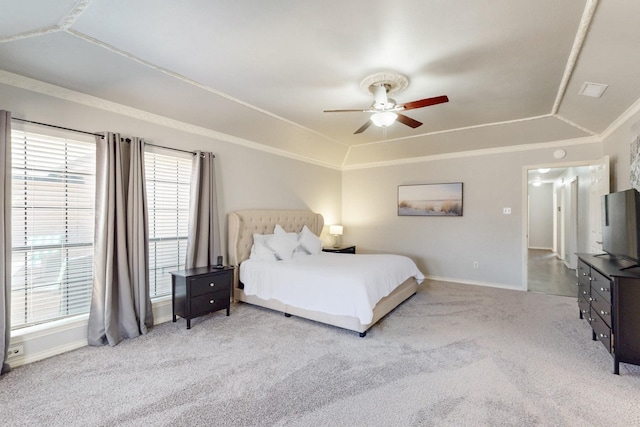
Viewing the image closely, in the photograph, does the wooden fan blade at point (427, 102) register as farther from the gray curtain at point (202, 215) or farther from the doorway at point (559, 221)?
the doorway at point (559, 221)

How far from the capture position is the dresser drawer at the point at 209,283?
348 centimetres

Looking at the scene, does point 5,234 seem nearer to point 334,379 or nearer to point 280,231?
point 334,379

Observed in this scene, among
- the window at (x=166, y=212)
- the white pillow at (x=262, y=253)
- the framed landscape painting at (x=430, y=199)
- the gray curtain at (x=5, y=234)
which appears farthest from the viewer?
the framed landscape painting at (x=430, y=199)

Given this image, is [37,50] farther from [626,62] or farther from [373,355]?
[626,62]

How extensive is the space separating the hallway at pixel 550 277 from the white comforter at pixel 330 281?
269 centimetres

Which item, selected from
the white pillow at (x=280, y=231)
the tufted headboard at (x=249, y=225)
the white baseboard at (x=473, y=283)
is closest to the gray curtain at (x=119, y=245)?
the tufted headboard at (x=249, y=225)

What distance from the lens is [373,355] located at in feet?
9.21

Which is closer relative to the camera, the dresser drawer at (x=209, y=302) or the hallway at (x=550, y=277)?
the dresser drawer at (x=209, y=302)

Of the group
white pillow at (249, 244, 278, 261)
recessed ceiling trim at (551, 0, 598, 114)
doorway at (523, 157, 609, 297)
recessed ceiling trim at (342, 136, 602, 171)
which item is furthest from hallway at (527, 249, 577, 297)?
white pillow at (249, 244, 278, 261)

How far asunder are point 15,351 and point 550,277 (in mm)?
8261

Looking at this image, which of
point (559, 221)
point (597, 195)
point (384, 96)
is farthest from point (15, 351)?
point (559, 221)

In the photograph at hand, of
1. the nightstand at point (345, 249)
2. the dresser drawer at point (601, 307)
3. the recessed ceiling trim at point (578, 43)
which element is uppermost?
the recessed ceiling trim at point (578, 43)

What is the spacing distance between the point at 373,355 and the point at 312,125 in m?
3.40

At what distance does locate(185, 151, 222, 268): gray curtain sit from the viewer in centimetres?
394
